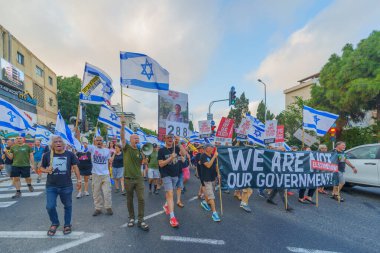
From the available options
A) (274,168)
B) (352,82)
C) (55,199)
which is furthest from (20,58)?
(352,82)

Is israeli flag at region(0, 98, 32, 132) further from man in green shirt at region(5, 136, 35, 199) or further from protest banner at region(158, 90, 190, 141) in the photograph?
protest banner at region(158, 90, 190, 141)

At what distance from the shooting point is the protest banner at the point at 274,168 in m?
6.08

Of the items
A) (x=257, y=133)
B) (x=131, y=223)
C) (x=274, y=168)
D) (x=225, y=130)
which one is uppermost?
(x=225, y=130)

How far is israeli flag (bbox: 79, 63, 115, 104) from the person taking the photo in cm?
743

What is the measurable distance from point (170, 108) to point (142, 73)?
3.69ft

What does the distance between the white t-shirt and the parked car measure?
25.8ft

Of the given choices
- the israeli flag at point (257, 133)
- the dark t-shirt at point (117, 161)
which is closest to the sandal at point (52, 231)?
the dark t-shirt at point (117, 161)

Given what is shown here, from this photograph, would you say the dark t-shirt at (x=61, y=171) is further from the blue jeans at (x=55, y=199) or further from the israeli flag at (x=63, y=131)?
the israeli flag at (x=63, y=131)

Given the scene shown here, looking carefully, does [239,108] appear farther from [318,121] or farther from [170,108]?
[170,108]

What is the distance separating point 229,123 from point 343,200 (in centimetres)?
421

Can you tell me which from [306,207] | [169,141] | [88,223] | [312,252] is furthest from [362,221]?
[88,223]

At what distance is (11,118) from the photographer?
609cm

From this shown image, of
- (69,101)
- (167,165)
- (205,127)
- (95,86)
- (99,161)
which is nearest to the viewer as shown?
(167,165)

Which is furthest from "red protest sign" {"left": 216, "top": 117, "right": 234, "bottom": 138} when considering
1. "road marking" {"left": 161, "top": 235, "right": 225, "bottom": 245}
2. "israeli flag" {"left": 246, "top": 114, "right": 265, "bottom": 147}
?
"road marking" {"left": 161, "top": 235, "right": 225, "bottom": 245}
